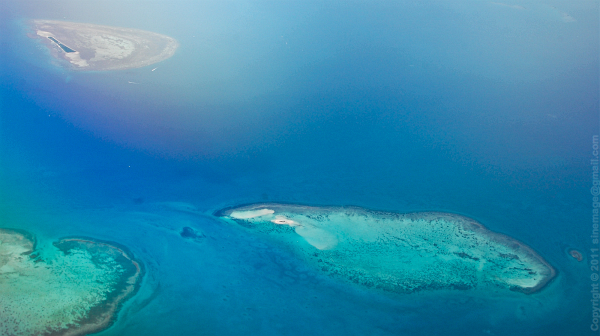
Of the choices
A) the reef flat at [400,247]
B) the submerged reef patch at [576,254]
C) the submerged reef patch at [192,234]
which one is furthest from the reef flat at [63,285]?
the submerged reef patch at [576,254]

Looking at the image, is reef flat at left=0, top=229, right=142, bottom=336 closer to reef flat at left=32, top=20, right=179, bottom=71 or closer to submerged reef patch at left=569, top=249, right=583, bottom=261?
reef flat at left=32, top=20, right=179, bottom=71

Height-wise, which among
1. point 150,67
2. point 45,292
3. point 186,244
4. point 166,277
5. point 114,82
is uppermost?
point 150,67

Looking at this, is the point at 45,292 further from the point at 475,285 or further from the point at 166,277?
the point at 475,285

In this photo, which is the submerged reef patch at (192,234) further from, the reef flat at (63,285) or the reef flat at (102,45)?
the reef flat at (102,45)

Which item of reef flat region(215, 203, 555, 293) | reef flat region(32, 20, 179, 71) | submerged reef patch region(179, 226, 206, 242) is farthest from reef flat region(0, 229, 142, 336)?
reef flat region(32, 20, 179, 71)

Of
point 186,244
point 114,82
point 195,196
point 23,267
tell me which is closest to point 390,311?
point 186,244

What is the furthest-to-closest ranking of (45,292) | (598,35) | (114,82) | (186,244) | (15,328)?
(598,35) < (114,82) < (186,244) < (45,292) < (15,328)
